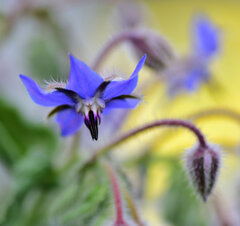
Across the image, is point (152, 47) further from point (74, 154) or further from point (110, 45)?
point (74, 154)

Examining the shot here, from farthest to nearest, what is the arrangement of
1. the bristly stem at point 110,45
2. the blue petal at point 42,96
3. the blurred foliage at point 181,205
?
the blurred foliage at point 181,205 → the bristly stem at point 110,45 → the blue petal at point 42,96

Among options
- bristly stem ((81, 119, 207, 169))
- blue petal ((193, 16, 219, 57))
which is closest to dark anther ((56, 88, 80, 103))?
bristly stem ((81, 119, 207, 169))

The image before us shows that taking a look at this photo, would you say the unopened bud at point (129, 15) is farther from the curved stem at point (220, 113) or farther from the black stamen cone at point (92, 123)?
the black stamen cone at point (92, 123)

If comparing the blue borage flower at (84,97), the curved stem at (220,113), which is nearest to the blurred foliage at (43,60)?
the curved stem at (220,113)

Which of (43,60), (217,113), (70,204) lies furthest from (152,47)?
(43,60)

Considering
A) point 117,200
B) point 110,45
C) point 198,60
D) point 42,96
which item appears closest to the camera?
point 42,96

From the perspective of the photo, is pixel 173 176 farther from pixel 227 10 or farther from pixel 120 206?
pixel 227 10

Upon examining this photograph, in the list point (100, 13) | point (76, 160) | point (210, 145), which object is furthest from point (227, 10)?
point (210, 145)
